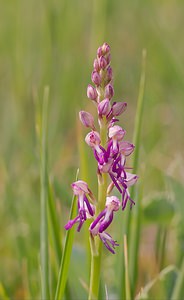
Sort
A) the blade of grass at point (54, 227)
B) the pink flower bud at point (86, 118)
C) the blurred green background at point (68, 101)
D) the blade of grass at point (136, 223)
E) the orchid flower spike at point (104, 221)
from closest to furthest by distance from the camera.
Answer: the orchid flower spike at point (104, 221)
the pink flower bud at point (86, 118)
the blade of grass at point (54, 227)
the blade of grass at point (136, 223)
the blurred green background at point (68, 101)

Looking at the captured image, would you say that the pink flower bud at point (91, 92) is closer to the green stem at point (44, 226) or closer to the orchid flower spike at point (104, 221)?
the orchid flower spike at point (104, 221)

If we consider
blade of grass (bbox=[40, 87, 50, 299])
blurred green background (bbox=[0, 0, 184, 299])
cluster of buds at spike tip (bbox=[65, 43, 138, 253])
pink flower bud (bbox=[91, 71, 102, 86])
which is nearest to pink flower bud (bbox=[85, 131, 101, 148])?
cluster of buds at spike tip (bbox=[65, 43, 138, 253])

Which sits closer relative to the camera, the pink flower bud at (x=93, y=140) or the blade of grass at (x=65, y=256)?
the pink flower bud at (x=93, y=140)

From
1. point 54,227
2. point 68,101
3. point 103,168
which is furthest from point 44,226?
point 68,101

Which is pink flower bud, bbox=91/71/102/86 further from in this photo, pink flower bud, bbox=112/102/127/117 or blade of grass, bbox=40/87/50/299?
blade of grass, bbox=40/87/50/299

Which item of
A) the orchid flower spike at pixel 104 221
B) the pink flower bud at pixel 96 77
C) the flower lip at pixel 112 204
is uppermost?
the pink flower bud at pixel 96 77

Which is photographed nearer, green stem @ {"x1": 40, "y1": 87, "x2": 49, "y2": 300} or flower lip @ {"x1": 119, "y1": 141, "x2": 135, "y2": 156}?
flower lip @ {"x1": 119, "y1": 141, "x2": 135, "y2": 156}

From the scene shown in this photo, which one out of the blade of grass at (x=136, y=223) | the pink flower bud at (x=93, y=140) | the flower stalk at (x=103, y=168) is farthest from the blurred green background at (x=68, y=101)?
the pink flower bud at (x=93, y=140)

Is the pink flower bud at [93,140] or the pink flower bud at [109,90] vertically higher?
the pink flower bud at [109,90]
